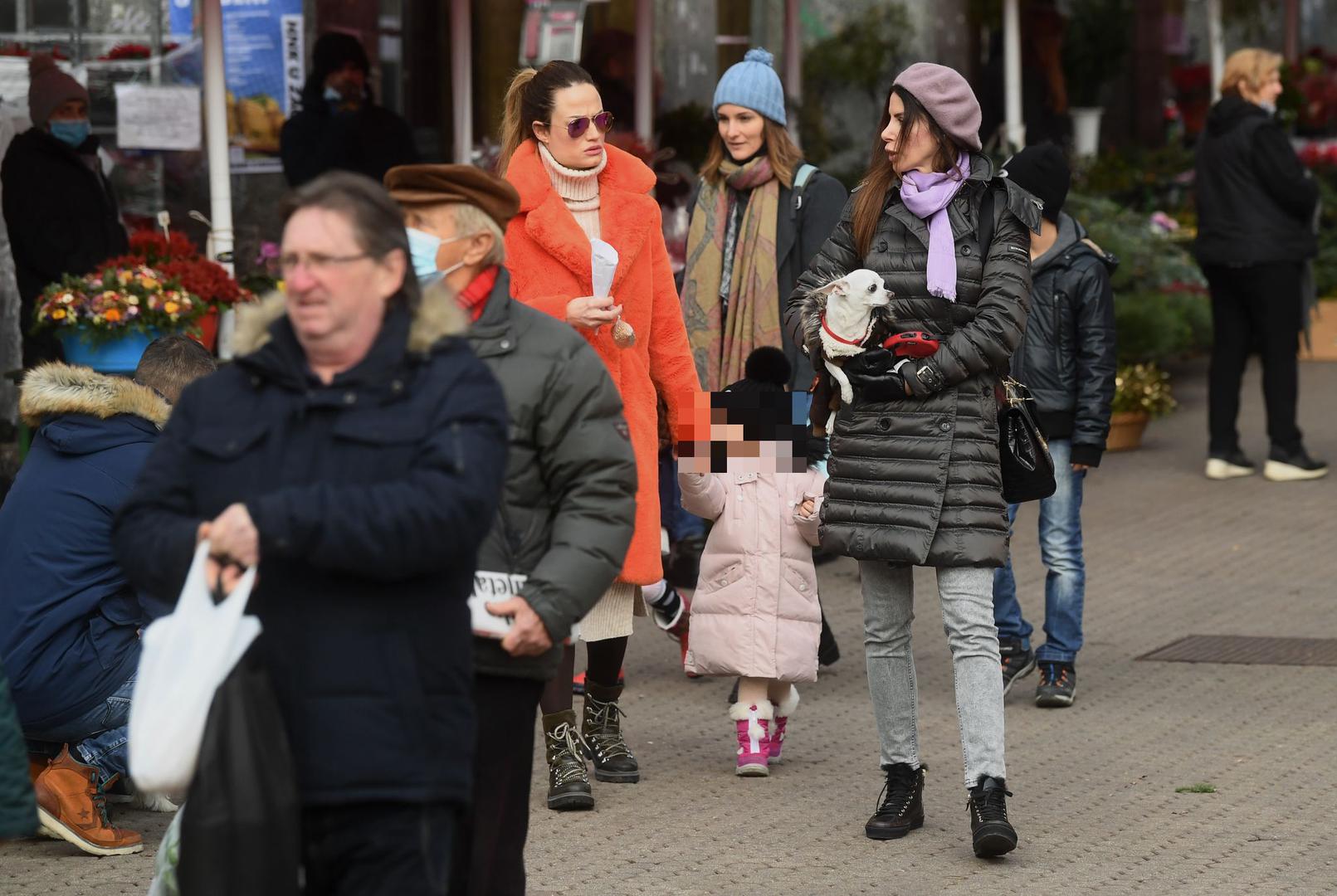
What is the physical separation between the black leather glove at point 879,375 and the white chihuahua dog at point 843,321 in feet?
0.11

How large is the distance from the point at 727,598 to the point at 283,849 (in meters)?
3.29

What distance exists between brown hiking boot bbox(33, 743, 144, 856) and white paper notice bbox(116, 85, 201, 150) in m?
5.28

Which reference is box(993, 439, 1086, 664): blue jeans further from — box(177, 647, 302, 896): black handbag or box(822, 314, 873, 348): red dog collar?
box(177, 647, 302, 896): black handbag

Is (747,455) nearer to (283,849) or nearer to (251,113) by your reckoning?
(283,849)

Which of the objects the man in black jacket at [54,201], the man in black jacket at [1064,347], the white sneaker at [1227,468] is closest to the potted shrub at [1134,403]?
the white sneaker at [1227,468]

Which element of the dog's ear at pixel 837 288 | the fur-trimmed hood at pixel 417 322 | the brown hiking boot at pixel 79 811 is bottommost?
the brown hiking boot at pixel 79 811

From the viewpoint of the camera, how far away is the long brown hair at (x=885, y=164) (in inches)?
210

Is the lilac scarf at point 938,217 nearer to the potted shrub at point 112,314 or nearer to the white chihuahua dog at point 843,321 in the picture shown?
the white chihuahua dog at point 843,321

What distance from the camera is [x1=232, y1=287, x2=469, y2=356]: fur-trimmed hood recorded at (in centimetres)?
323

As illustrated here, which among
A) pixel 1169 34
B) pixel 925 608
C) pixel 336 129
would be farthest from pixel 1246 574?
pixel 1169 34

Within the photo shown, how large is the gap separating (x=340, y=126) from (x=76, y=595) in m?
5.42

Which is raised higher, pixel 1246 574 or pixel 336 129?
pixel 336 129

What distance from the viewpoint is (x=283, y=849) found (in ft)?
9.95

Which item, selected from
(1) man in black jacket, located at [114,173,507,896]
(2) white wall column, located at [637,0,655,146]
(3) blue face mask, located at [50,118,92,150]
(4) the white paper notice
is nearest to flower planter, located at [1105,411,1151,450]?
(2) white wall column, located at [637,0,655,146]
